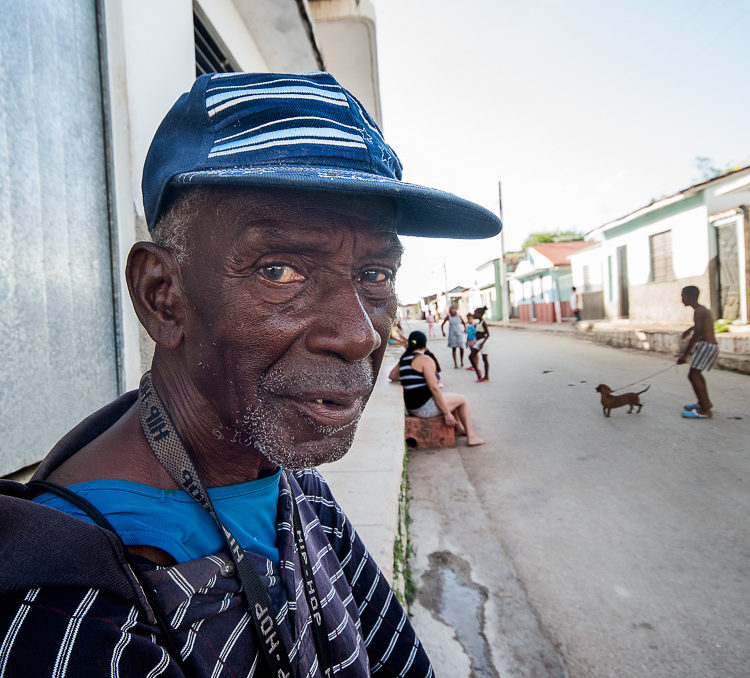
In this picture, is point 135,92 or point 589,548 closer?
point 135,92

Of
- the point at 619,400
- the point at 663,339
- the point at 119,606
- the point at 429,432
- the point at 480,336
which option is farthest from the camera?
the point at 663,339

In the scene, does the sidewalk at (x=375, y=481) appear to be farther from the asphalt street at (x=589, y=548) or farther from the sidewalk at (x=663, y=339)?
the sidewalk at (x=663, y=339)

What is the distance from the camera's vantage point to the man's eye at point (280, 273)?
3.12 ft

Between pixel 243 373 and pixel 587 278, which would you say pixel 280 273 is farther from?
pixel 587 278

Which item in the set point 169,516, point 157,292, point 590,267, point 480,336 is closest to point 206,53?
point 157,292

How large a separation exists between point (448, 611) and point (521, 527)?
118cm

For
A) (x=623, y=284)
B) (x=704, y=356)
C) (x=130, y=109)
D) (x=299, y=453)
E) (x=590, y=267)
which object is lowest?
(x=704, y=356)

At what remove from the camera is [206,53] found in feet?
13.8

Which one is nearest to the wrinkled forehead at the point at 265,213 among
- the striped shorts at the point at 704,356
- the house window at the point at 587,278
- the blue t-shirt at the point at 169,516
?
the blue t-shirt at the point at 169,516

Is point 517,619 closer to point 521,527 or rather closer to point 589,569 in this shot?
point 589,569

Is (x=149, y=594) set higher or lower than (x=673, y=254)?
lower

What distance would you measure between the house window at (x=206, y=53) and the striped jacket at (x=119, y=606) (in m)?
3.95

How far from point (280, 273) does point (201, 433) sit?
39 centimetres

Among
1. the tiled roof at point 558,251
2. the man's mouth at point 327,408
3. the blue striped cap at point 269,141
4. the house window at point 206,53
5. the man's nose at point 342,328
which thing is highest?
the tiled roof at point 558,251
